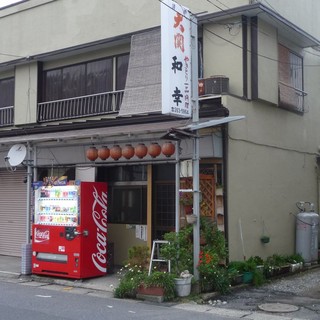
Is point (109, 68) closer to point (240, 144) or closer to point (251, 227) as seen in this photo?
point (240, 144)

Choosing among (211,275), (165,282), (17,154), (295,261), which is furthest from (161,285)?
(17,154)

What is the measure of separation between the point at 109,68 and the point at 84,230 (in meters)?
5.67

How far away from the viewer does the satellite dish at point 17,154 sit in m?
13.8

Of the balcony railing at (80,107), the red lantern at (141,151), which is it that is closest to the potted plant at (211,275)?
the red lantern at (141,151)

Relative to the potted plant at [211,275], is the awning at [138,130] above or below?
above

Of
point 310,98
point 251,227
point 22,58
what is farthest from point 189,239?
point 22,58

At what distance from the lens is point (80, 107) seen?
52.6ft

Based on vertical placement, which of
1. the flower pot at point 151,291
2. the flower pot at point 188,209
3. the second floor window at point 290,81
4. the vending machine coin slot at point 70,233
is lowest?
the flower pot at point 151,291

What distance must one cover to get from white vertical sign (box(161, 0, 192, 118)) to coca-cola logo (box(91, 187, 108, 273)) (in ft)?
11.9

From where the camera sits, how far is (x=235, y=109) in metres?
12.5

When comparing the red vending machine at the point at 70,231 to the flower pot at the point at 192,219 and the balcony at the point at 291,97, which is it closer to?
the flower pot at the point at 192,219

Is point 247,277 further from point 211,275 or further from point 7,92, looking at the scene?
point 7,92

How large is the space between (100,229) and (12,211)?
19.8ft

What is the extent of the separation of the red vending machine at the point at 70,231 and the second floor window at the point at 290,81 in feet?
19.7
